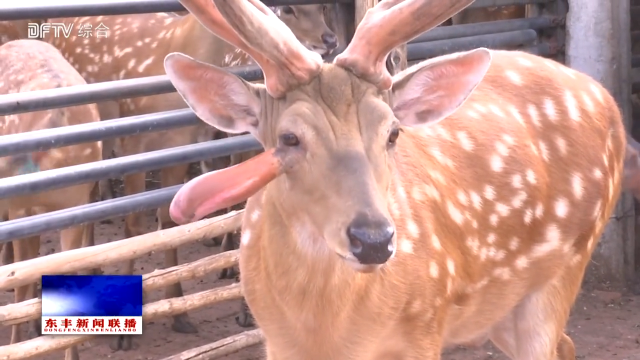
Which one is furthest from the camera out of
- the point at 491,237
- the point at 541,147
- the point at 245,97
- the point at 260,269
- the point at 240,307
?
the point at 240,307

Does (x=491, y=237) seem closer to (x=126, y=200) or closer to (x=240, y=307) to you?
(x=126, y=200)

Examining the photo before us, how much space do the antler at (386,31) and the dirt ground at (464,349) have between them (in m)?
2.44

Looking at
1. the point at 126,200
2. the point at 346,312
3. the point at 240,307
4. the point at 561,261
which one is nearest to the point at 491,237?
the point at 561,261

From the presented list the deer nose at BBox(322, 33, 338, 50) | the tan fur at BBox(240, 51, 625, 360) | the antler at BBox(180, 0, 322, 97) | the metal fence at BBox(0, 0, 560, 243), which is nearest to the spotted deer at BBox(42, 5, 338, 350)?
the deer nose at BBox(322, 33, 338, 50)

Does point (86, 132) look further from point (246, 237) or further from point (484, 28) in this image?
point (484, 28)

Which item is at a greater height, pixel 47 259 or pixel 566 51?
pixel 566 51

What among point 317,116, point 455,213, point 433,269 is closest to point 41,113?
point 455,213

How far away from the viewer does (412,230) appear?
270 cm

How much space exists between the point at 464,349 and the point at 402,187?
216cm

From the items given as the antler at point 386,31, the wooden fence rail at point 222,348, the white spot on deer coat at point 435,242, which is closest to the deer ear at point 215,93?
the antler at point 386,31

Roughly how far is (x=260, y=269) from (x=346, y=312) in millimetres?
303

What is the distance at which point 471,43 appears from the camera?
4.95 meters

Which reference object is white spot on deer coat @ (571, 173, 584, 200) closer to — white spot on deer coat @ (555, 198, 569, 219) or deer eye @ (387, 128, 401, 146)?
white spot on deer coat @ (555, 198, 569, 219)

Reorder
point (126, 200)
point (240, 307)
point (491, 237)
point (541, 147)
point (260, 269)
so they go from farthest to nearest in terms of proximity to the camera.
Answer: point (240, 307)
point (126, 200)
point (541, 147)
point (491, 237)
point (260, 269)
